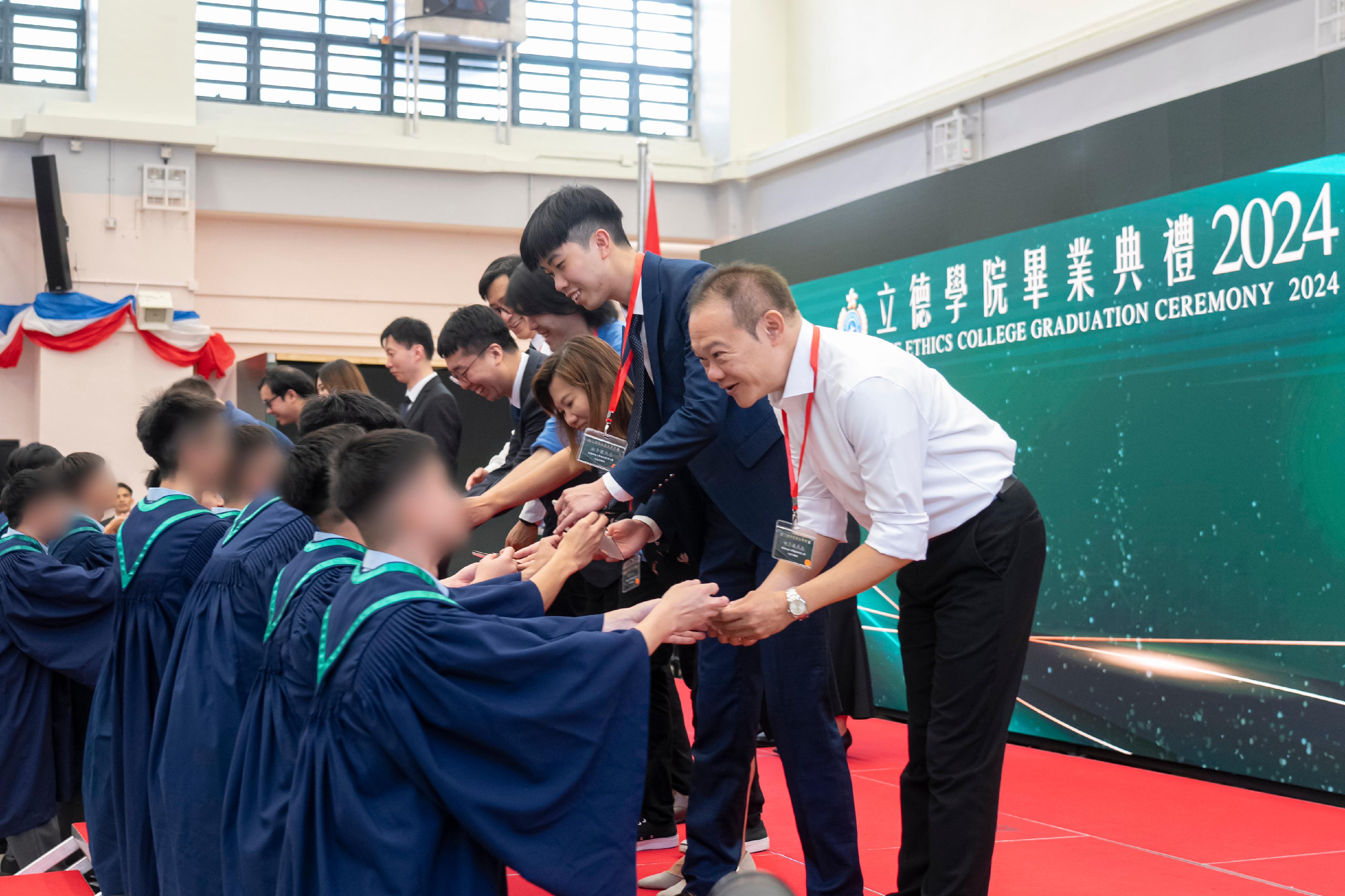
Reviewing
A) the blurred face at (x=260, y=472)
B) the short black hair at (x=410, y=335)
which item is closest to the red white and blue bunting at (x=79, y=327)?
the short black hair at (x=410, y=335)

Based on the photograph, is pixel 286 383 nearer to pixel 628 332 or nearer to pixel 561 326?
pixel 561 326

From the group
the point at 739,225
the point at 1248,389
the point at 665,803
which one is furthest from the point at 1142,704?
the point at 739,225

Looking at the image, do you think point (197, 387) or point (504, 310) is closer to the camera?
point (197, 387)

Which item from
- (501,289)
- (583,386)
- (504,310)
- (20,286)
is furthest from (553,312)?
(20,286)

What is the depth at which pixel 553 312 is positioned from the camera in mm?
3328

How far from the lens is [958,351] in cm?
562

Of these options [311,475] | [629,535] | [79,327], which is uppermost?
[79,327]

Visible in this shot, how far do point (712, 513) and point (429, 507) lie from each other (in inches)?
38.2

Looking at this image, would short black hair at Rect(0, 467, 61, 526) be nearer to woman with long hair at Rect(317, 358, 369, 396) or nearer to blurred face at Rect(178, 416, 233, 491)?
woman with long hair at Rect(317, 358, 369, 396)

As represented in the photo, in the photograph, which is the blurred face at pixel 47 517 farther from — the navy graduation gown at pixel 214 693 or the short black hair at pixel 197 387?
the navy graduation gown at pixel 214 693

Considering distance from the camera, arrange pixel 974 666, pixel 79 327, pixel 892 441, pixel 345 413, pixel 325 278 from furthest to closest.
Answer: pixel 325 278 → pixel 79 327 → pixel 345 413 → pixel 974 666 → pixel 892 441

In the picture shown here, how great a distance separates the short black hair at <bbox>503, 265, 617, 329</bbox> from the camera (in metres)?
3.31

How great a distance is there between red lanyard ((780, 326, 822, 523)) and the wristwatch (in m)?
0.27

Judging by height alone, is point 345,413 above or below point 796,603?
above
